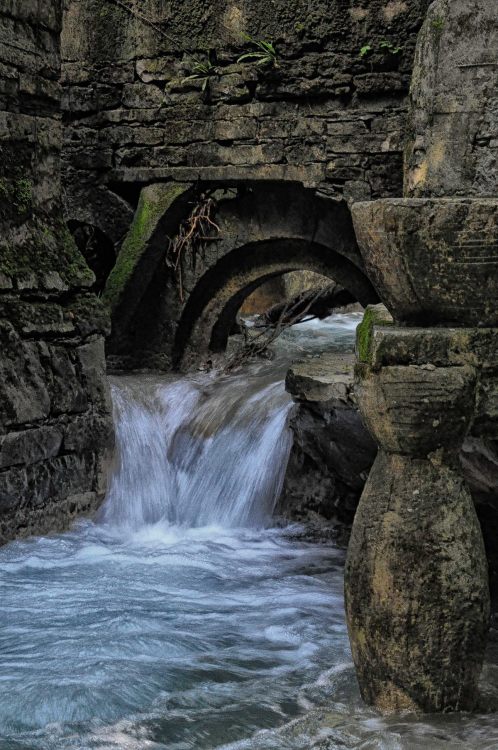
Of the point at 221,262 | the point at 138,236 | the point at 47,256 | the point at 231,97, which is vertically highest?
the point at 231,97

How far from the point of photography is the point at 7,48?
602 centimetres

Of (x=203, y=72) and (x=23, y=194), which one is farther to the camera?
(x=203, y=72)

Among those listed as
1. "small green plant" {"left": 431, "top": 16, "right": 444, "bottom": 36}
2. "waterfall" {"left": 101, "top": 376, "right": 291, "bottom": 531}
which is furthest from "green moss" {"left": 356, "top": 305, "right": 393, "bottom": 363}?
"small green plant" {"left": 431, "top": 16, "right": 444, "bottom": 36}

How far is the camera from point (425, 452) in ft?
9.98

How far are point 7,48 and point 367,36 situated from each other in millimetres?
3033

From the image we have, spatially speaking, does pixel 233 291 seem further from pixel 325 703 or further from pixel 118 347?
pixel 325 703

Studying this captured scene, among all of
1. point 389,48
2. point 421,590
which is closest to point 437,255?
point 421,590

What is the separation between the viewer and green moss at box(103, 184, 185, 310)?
8531 mm

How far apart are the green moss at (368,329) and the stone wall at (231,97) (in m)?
4.56

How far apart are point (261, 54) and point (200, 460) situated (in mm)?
3200

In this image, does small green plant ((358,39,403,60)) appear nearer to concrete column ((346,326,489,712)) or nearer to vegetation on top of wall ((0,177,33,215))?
vegetation on top of wall ((0,177,33,215))

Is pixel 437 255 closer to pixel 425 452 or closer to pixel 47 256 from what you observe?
pixel 425 452

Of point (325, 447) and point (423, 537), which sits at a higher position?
point (423, 537)

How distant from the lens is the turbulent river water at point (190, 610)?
339cm
